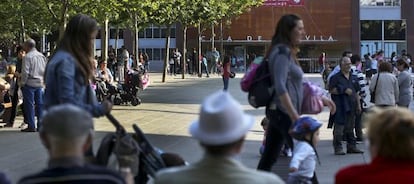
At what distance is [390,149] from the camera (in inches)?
144

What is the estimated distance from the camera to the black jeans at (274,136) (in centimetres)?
642

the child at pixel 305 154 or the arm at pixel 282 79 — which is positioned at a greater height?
the arm at pixel 282 79

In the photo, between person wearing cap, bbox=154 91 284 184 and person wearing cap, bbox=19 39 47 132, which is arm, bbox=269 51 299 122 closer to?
person wearing cap, bbox=154 91 284 184

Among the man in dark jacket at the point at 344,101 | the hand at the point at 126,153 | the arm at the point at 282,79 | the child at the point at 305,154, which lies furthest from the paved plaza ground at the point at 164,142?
the hand at the point at 126,153

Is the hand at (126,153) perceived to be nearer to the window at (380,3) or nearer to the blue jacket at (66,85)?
the blue jacket at (66,85)

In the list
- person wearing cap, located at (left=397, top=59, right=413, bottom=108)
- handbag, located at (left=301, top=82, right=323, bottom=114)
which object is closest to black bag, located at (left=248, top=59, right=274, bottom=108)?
handbag, located at (left=301, top=82, right=323, bottom=114)

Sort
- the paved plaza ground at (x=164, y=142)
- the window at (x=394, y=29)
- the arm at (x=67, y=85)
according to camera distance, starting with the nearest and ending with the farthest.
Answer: the arm at (x=67, y=85) < the paved plaza ground at (x=164, y=142) < the window at (x=394, y=29)

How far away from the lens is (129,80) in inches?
813

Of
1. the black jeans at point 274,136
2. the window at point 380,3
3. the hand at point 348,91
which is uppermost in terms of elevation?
the window at point 380,3

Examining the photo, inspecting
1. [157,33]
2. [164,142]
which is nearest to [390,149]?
[164,142]

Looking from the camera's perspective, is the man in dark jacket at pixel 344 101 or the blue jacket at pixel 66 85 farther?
the man in dark jacket at pixel 344 101

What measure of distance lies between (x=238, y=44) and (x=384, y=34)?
1394 cm

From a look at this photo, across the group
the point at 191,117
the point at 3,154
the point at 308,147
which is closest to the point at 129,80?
the point at 191,117

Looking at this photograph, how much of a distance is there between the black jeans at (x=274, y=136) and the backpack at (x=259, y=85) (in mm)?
129
